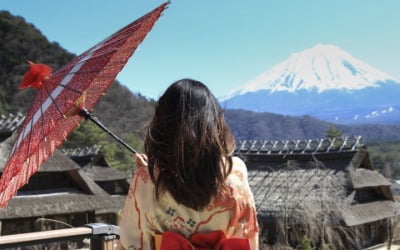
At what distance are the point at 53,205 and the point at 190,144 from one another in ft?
49.5

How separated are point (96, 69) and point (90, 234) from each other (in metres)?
1.08

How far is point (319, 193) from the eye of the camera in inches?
615

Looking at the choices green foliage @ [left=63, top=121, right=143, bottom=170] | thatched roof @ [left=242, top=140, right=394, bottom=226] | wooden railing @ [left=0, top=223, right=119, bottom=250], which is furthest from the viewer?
green foliage @ [left=63, top=121, right=143, bottom=170]

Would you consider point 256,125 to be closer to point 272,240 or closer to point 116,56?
point 272,240

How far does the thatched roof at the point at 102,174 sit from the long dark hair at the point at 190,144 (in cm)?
2133

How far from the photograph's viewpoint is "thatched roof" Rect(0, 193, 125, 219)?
15.0 metres

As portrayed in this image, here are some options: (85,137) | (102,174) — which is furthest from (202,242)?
(85,137)

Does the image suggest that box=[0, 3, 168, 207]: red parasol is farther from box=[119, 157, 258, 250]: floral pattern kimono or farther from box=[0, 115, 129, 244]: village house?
box=[0, 115, 129, 244]: village house

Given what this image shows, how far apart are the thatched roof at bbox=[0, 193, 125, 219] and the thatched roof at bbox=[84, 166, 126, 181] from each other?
4705 mm

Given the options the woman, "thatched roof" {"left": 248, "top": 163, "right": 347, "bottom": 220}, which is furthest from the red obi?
"thatched roof" {"left": 248, "top": 163, "right": 347, "bottom": 220}

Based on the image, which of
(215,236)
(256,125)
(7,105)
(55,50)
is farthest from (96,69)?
(256,125)

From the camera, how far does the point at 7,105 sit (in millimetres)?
41438

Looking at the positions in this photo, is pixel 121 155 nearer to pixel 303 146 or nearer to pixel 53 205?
pixel 303 146

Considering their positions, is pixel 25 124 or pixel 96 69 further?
pixel 25 124
